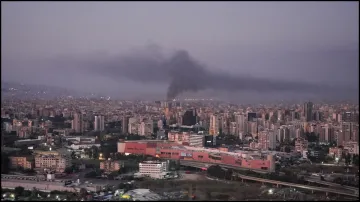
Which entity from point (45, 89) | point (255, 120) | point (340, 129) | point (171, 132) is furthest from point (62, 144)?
point (340, 129)

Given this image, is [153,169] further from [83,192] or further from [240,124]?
[240,124]

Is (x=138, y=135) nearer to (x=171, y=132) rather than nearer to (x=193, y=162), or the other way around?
Answer: (x=171, y=132)

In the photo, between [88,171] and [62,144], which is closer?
[88,171]

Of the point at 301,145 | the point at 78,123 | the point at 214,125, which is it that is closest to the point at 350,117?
the point at 301,145

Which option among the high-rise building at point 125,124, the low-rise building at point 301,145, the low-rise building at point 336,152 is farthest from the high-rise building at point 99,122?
the low-rise building at point 336,152

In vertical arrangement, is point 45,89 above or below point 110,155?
above

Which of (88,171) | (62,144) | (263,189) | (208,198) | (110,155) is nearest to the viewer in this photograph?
(208,198)
